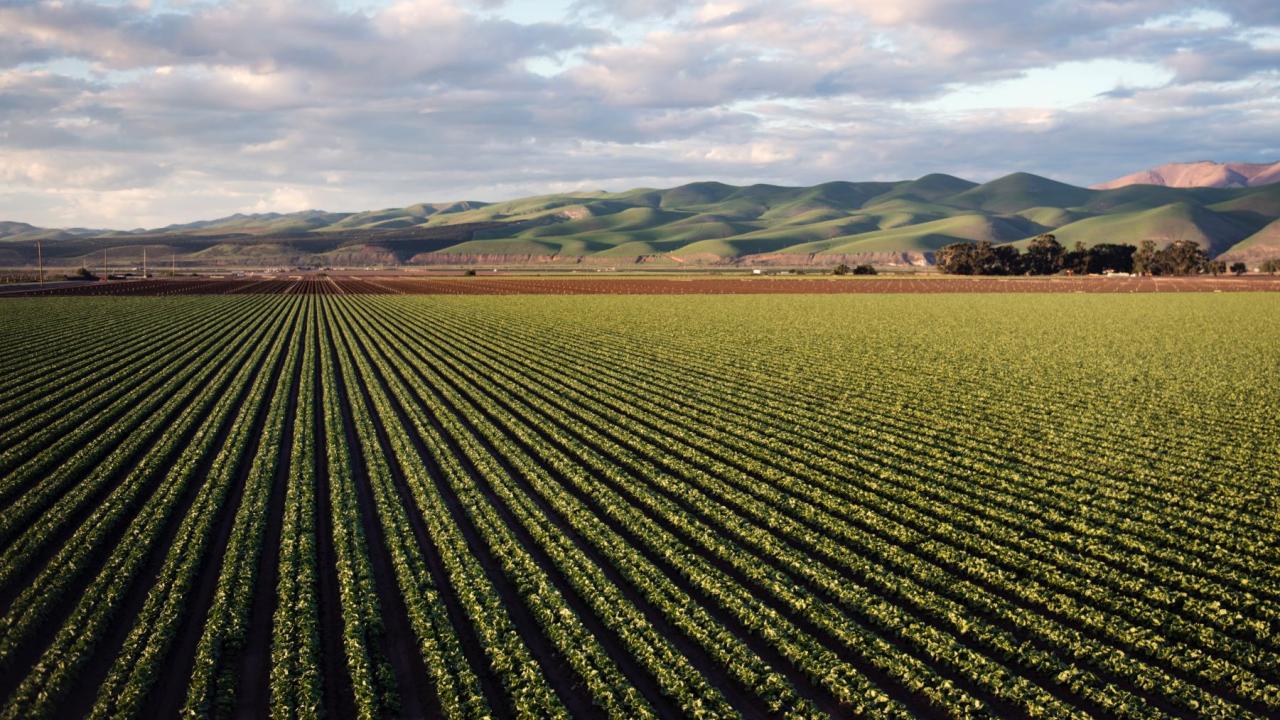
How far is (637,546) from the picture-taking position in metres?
17.3

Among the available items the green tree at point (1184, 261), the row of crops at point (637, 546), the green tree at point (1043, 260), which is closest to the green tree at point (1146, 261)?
the green tree at point (1184, 261)

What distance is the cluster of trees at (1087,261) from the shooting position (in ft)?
485

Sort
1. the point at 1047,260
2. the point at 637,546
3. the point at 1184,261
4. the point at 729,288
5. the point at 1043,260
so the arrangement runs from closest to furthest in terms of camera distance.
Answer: the point at 637,546
the point at 729,288
the point at 1184,261
the point at 1047,260
the point at 1043,260

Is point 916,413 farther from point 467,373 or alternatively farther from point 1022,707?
point 467,373

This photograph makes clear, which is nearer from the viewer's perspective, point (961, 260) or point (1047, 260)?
point (1047, 260)

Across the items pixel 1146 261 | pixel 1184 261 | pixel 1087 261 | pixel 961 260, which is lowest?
pixel 1184 261

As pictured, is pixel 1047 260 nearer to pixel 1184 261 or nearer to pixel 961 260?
pixel 961 260

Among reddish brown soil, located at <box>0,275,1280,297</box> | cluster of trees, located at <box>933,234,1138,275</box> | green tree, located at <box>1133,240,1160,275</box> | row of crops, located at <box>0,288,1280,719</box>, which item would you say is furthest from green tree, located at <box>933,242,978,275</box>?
row of crops, located at <box>0,288,1280,719</box>

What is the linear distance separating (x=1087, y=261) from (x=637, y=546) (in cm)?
15947

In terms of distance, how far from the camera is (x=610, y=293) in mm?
108938

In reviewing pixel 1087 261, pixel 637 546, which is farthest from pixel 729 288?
pixel 637 546

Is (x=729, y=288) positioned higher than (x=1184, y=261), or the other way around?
(x=1184, y=261)

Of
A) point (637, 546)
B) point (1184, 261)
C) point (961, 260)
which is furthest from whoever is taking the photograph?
point (961, 260)

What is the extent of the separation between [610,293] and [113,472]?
88527 millimetres
